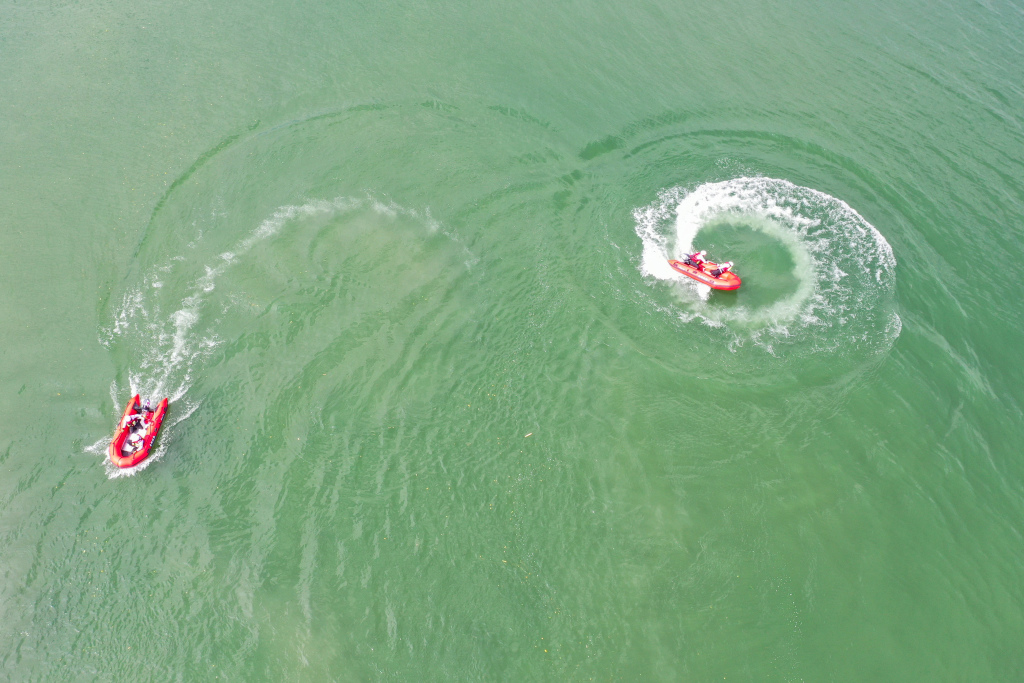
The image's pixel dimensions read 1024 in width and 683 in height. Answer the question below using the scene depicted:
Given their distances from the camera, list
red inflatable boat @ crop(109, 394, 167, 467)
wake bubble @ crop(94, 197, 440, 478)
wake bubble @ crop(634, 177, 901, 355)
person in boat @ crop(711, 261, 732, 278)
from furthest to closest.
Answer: person in boat @ crop(711, 261, 732, 278), wake bubble @ crop(634, 177, 901, 355), wake bubble @ crop(94, 197, 440, 478), red inflatable boat @ crop(109, 394, 167, 467)

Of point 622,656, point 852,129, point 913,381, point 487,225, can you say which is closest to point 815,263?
point 913,381

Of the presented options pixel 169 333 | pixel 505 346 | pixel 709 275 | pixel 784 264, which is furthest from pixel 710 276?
pixel 169 333

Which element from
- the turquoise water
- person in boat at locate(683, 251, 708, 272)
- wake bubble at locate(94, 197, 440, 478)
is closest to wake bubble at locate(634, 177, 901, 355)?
the turquoise water

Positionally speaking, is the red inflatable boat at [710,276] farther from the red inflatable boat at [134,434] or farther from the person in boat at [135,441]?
the person in boat at [135,441]

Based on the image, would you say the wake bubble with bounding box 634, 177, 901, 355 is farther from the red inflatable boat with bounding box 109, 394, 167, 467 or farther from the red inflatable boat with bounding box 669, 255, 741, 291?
the red inflatable boat with bounding box 109, 394, 167, 467

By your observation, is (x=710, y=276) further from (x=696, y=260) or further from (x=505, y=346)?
(x=505, y=346)

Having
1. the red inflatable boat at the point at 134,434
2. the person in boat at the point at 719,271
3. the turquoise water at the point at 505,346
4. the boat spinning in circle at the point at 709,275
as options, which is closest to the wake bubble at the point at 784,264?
the turquoise water at the point at 505,346

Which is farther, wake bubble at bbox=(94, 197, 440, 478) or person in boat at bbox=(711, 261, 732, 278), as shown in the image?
person in boat at bbox=(711, 261, 732, 278)
